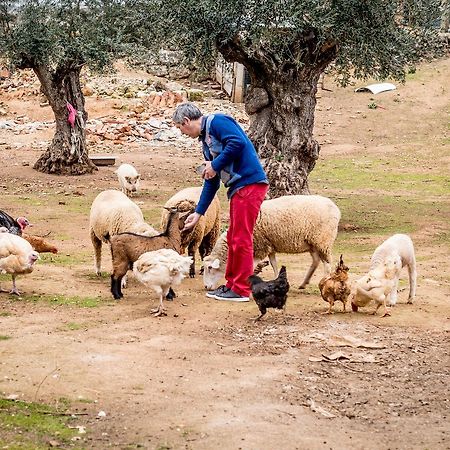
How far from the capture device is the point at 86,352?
23.4ft

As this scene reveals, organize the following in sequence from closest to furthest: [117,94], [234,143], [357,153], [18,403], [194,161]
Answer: [18,403] → [234,143] → [194,161] → [357,153] → [117,94]

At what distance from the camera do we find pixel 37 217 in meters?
16.1

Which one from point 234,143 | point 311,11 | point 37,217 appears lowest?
point 37,217

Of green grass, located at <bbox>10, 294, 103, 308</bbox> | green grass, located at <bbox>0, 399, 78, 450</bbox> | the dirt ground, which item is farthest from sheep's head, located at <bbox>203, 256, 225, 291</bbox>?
green grass, located at <bbox>0, 399, 78, 450</bbox>

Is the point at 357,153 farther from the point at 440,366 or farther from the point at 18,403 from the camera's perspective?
the point at 18,403

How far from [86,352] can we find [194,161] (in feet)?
62.9

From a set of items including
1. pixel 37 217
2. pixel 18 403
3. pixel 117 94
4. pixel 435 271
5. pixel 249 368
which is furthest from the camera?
pixel 117 94

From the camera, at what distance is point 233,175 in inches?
337

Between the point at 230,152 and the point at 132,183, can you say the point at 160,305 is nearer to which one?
the point at 230,152

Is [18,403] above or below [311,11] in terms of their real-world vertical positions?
below

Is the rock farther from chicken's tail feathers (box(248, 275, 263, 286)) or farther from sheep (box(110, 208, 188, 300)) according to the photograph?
chicken's tail feathers (box(248, 275, 263, 286))

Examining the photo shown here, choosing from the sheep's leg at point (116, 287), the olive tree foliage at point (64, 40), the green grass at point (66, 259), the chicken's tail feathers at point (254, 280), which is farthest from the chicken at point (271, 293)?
the olive tree foliage at point (64, 40)

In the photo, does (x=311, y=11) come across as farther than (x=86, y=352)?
Yes

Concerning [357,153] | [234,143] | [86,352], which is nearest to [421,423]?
[86,352]
